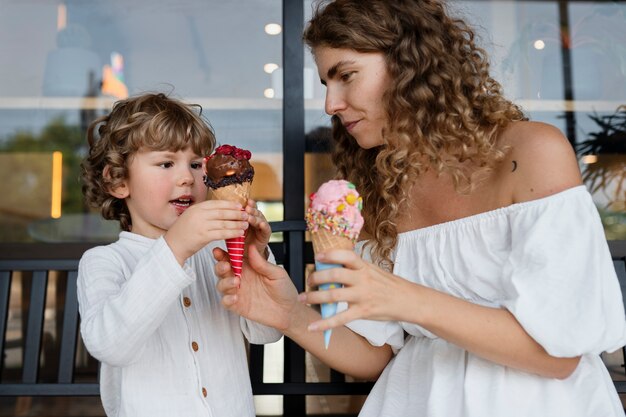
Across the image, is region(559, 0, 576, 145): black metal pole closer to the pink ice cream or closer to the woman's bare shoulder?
the woman's bare shoulder

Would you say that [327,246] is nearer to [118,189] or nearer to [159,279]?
[159,279]

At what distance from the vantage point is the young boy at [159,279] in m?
1.44

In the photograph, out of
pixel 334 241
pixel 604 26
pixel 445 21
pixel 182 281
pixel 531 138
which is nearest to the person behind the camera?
pixel 334 241

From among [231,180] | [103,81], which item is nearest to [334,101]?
[231,180]

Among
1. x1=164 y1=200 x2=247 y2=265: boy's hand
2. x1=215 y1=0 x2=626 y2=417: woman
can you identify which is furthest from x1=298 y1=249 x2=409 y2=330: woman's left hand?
x1=164 y1=200 x2=247 y2=265: boy's hand

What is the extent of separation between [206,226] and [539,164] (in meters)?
0.79

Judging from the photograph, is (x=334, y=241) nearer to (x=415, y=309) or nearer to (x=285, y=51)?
(x=415, y=309)

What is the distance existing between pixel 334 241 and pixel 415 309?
0.73 feet

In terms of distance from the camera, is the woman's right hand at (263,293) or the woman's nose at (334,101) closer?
the woman's right hand at (263,293)

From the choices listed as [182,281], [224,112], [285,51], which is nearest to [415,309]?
[182,281]

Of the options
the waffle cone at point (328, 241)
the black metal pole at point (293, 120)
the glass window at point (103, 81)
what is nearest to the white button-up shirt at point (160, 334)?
the waffle cone at point (328, 241)

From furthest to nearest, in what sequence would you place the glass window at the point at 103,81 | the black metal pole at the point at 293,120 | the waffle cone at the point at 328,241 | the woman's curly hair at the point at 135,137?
the glass window at the point at 103,81 < the black metal pole at the point at 293,120 < the woman's curly hair at the point at 135,137 < the waffle cone at the point at 328,241

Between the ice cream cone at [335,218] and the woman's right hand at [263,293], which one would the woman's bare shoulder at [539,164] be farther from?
the woman's right hand at [263,293]

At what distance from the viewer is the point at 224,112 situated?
3.23 metres
